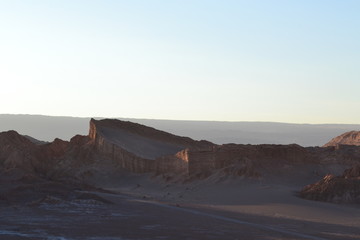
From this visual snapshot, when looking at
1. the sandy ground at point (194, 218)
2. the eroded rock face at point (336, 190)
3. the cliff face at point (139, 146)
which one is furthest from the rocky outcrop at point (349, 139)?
the eroded rock face at point (336, 190)

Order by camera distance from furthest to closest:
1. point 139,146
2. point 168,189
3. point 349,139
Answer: point 349,139
point 139,146
point 168,189

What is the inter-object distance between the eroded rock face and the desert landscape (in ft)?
0.12

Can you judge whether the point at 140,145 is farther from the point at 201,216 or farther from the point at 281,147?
the point at 201,216

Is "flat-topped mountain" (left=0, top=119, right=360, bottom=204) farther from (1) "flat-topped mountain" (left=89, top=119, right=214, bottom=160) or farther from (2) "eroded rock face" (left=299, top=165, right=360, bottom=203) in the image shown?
(2) "eroded rock face" (left=299, top=165, right=360, bottom=203)

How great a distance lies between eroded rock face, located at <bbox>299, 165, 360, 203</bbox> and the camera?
23688 mm

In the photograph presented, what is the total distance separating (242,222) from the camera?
17703 mm

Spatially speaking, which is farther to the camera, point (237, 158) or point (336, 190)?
point (237, 158)

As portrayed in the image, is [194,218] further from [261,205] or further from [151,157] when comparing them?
[151,157]

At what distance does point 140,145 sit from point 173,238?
73.6 ft

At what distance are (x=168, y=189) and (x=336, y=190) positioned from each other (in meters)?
8.15

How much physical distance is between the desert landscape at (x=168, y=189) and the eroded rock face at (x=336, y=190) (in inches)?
1.5

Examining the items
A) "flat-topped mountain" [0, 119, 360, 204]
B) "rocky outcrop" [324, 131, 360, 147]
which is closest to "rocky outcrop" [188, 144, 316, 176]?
"flat-topped mountain" [0, 119, 360, 204]

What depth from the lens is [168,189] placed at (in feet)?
95.9

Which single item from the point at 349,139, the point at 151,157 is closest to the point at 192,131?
the point at 349,139
